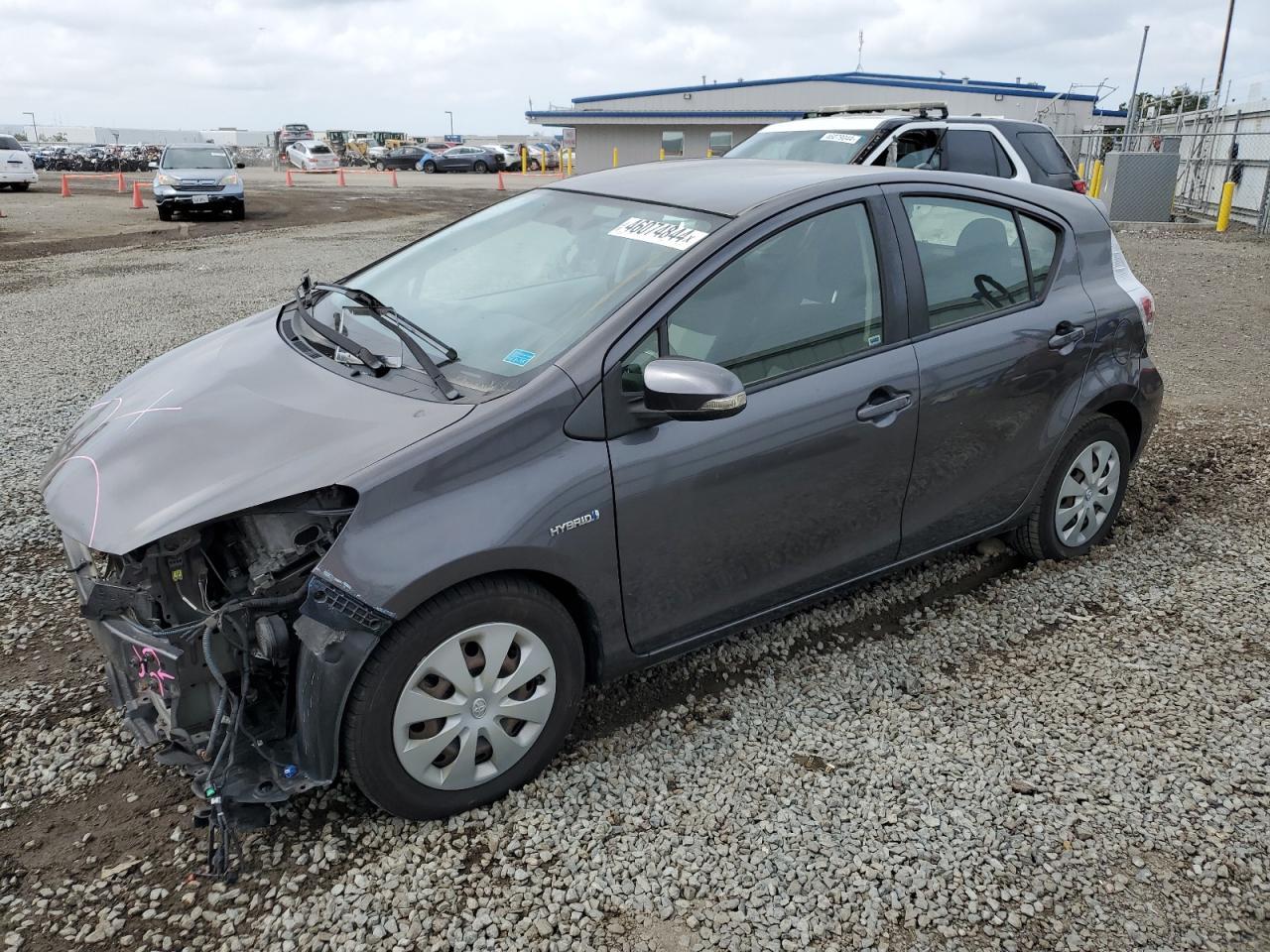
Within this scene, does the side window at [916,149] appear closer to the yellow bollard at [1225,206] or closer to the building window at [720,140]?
the yellow bollard at [1225,206]

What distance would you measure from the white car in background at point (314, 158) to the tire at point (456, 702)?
46564mm

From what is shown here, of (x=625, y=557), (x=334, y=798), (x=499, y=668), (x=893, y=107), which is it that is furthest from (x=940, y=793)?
(x=893, y=107)

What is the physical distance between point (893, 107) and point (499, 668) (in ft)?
36.5

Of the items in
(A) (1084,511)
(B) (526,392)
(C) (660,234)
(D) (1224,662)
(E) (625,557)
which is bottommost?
(D) (1224,662)

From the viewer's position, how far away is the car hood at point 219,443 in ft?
8.32

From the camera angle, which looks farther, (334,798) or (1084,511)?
(1084,511)

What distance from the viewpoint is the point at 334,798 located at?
2.88 meters

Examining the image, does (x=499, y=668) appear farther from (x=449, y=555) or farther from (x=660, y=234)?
(x=660, y=234)

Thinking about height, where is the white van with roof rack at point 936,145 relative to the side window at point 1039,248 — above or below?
above

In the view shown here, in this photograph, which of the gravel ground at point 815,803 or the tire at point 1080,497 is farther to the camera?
the tire at point 1080,497

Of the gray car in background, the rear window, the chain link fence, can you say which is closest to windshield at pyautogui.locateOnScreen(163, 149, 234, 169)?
the gray car in background

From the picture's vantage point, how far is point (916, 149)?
Answer: 34.4 feet

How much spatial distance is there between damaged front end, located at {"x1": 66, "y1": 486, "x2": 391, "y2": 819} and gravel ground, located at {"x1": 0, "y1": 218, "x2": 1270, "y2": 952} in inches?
11.8

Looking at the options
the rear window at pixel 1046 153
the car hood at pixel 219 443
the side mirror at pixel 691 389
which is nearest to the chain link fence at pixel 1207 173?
the rear window at pixel 1046 153
